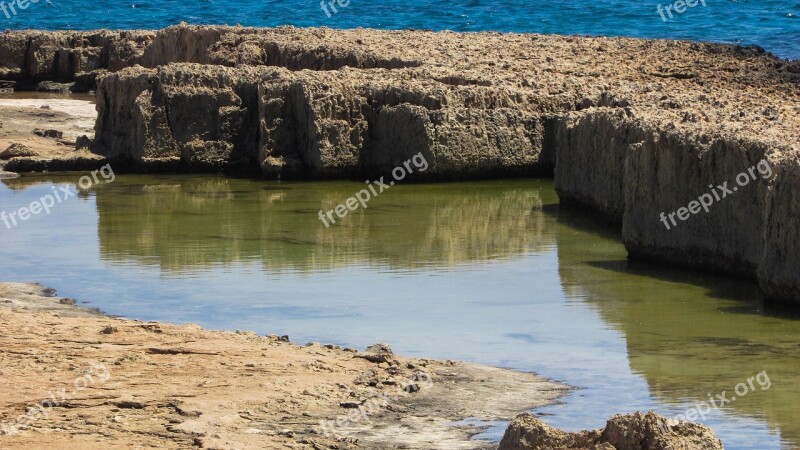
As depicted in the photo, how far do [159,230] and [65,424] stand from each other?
6.15 meters

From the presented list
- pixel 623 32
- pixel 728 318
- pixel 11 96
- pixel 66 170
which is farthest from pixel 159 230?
pixel 623 32

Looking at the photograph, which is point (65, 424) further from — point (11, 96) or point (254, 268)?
point (11, 96)

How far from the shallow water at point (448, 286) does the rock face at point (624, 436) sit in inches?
32.3

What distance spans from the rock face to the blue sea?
26.7 m

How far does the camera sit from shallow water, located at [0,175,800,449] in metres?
7.59

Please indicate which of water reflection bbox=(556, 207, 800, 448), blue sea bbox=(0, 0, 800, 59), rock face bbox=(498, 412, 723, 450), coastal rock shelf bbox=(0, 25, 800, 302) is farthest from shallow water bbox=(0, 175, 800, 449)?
blue sea bbox=(0, 0, 800, 59)

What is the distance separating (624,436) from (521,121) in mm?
9570

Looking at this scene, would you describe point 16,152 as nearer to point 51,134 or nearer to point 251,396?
point 51,134

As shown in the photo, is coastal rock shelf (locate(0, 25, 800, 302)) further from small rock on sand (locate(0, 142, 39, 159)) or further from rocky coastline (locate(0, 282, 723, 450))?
rocky coastline (locate(0, 282, 723, 450))

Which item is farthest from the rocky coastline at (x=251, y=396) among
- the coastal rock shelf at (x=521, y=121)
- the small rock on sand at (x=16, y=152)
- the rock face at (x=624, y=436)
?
the small rock on sand at (x=16, y=152)

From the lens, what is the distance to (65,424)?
6316 mm

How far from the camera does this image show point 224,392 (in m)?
6.86

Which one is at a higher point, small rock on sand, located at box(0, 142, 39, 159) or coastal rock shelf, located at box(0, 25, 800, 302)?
coastal rock shelf, located at box(0, 25, 800, 302)

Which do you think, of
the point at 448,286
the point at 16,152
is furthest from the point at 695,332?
the point at 16,152
